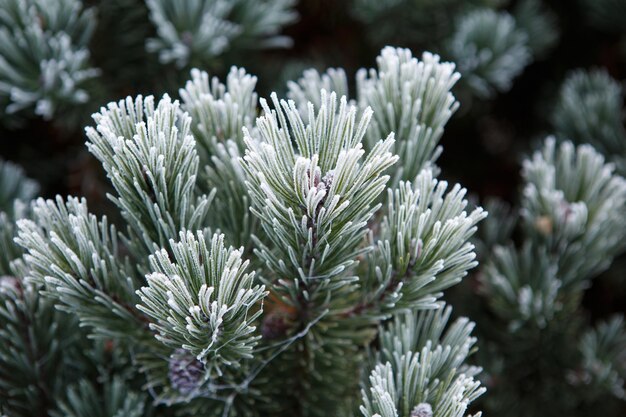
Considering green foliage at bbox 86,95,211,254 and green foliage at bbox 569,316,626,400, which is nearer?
green foliage at bbox 86,95,211,254

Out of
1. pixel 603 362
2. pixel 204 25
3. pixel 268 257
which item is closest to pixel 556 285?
pixel 603 362

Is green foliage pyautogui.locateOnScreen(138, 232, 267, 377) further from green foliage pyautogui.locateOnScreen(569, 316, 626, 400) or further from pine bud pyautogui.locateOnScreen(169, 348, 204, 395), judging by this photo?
green foliage pyautogui.locateOnScreen(569, 316, 626, 400)

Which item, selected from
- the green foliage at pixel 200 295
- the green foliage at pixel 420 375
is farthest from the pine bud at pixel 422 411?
the green foliage at pixel 200 295

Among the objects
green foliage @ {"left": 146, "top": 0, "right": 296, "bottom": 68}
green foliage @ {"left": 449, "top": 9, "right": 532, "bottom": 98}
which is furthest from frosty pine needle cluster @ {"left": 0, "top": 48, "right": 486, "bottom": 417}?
green foliage @ {"left": 449, "top": 9, "right": 532, "bottom": 98}

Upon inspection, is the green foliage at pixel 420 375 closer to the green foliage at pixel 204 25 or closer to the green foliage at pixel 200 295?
the green foliage at pixel 200 295

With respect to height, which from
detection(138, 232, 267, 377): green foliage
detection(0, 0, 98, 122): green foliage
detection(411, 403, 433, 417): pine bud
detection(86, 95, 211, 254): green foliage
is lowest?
detection(411, 403, 433, 417): pine bud

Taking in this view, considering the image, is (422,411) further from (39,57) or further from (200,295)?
(39,57)
